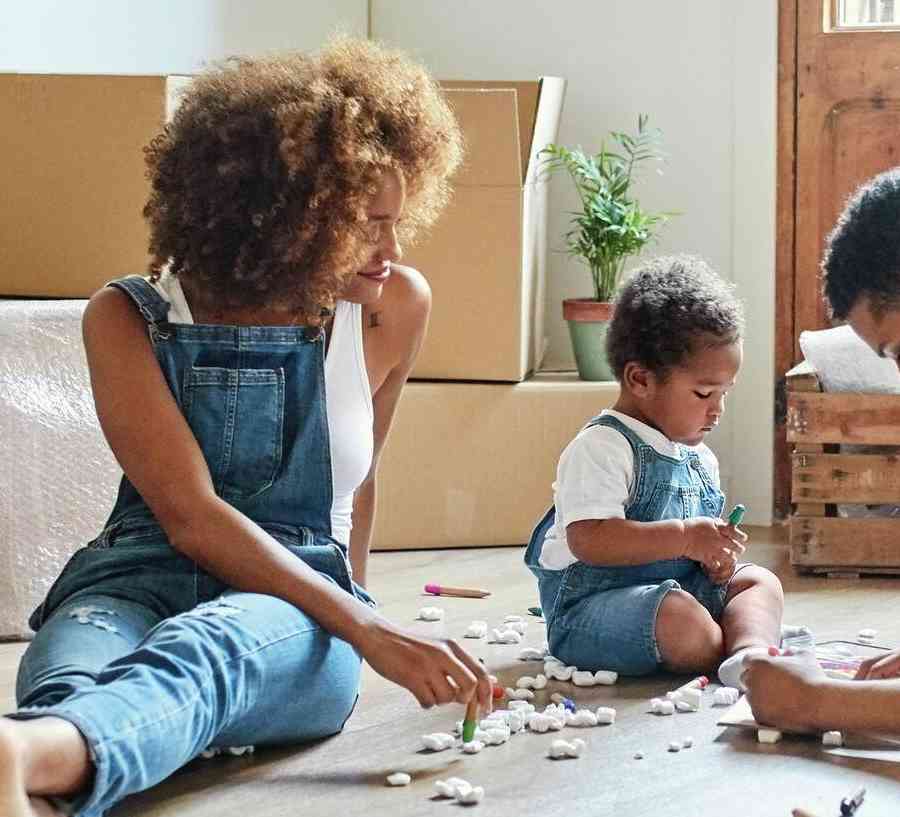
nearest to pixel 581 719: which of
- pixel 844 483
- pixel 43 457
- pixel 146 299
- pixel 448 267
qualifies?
pixel 146 299

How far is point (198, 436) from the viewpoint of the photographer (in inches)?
61.8

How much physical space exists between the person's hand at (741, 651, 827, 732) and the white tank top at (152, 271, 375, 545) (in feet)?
1.52

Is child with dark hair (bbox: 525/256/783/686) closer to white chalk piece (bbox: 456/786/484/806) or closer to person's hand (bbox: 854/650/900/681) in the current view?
person's hand (bbox: 854/650/900/681)

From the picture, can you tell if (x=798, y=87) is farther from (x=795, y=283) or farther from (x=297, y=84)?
(x=297, y=84)

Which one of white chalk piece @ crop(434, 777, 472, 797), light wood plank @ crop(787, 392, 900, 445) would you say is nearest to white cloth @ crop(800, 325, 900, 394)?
light wood plank @ crop(787, 392, 900, 445)

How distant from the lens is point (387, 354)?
1.75 m

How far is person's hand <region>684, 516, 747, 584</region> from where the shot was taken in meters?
1.83

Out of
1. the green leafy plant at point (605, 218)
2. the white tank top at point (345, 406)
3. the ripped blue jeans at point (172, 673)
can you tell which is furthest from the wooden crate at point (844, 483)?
the ripped blue jeans at point (172, 673)

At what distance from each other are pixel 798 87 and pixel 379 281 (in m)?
1.61

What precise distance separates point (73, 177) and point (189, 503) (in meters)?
1.10

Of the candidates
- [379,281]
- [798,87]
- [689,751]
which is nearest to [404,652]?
[689,751]

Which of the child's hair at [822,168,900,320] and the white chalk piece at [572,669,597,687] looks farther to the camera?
the white chalk piece at [572,669,597,687]

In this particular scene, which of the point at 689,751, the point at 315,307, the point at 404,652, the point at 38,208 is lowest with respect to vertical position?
the point at 689,751

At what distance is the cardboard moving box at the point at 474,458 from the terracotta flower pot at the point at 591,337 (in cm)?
6
